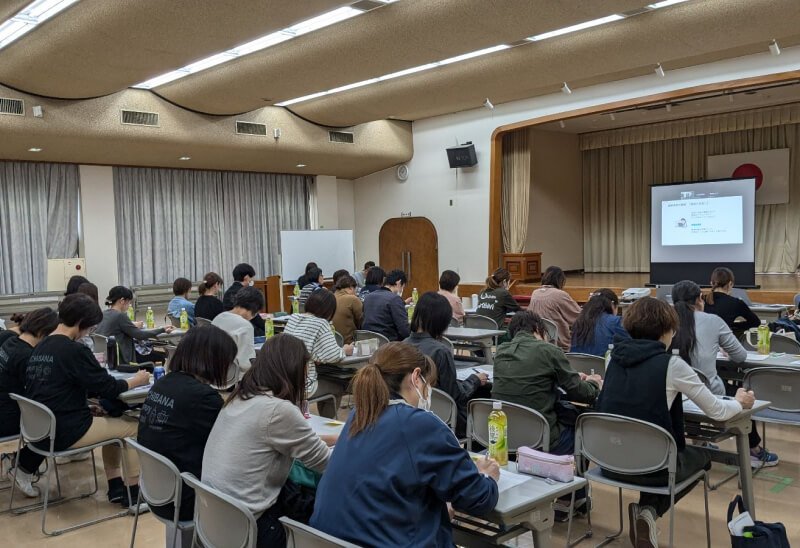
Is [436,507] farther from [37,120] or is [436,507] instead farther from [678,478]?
[37,120]

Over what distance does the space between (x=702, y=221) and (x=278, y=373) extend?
32.1 ft

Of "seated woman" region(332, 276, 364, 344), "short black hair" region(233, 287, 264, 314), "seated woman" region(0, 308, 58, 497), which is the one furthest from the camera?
"seated woman" region(332, 276, 364, 344)

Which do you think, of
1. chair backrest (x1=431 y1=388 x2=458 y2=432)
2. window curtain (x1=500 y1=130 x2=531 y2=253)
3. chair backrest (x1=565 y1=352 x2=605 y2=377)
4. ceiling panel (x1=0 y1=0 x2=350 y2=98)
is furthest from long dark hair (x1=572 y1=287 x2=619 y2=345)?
window curtain (x1=500 y1=130 x2=531 y2=253)

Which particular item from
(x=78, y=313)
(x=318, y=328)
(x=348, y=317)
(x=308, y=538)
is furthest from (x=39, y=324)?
(x=308, y=538)

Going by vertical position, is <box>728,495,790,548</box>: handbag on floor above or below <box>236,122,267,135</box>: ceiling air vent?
below

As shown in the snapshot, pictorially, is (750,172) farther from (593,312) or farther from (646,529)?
(646,529)

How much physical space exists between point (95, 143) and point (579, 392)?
25.7 ft

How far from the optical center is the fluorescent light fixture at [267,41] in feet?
23.4

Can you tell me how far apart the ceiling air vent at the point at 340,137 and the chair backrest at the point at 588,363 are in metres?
7.83

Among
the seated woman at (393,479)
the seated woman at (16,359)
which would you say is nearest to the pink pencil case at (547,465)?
the seated woman at (393,479)

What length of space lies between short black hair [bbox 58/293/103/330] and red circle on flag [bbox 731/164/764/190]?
1149 cm

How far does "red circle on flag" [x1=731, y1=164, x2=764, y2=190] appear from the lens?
41.0 feet

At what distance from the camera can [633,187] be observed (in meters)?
14.1

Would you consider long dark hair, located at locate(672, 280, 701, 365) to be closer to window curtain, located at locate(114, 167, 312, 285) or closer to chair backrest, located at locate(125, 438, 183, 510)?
chair backrest, located at locate(125, 438, 183, 510)
